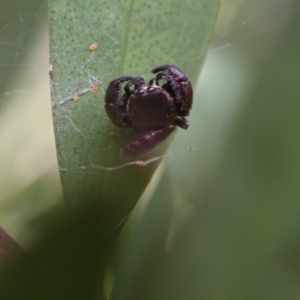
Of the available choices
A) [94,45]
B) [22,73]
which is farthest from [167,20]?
[22,73]

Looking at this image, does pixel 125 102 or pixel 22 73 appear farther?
pixel 22 73

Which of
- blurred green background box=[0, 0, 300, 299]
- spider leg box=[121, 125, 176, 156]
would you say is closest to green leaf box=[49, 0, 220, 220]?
spider leg box=[121, 125, 176, 156]

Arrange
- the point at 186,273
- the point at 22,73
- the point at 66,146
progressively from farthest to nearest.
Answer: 1. the point at 22,73
2. the point at 186,273
3. the point at 66,146

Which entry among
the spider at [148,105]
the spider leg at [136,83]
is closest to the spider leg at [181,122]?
the spider at [148,105]

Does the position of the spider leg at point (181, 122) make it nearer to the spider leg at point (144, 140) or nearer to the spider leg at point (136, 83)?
the spider leg at point (144, 140)

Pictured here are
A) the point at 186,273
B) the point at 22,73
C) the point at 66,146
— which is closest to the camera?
the point at 66,146

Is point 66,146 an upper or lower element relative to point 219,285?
upper

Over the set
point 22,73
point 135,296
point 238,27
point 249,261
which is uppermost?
point 238,27

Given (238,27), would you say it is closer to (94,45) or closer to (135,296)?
(94,45)
